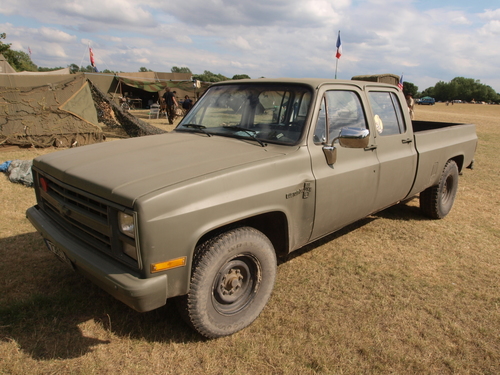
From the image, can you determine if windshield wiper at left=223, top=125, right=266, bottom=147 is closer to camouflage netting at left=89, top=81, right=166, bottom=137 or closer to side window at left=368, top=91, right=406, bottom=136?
side window at left=368, top=91, right=406, bottom=136

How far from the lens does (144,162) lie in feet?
8.90

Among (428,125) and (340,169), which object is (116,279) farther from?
(428,125)

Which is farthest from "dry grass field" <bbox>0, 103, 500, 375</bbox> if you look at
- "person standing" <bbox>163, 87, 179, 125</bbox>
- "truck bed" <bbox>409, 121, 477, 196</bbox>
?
"person standing" <bbox>163, 87, 179, 125</bbox>

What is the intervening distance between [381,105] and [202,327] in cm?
310

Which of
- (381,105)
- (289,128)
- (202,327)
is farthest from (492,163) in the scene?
(202,327)

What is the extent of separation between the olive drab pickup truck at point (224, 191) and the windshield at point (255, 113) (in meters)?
0.01

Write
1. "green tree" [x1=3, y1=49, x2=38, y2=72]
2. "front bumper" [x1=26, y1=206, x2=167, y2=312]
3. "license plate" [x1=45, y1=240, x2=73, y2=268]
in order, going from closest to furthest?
"front bumper" [x1=26, y1=206, x2=167, y2=312] < "license plate" [x1=45, y1=240, x2=73, y2=268] < "green tree" [x1=3, y1=49, x2=38, y2=72]

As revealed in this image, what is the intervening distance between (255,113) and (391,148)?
163 centimetres

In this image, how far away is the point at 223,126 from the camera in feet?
11.7

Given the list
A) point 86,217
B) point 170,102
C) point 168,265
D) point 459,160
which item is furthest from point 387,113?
point 170,102

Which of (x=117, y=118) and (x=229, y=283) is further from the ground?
(x=117, y=118)

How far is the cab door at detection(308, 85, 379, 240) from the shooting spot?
3143 millimetres

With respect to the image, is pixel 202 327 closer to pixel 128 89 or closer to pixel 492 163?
pixel 492 163

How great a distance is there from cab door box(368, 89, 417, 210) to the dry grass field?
29.5 inches
